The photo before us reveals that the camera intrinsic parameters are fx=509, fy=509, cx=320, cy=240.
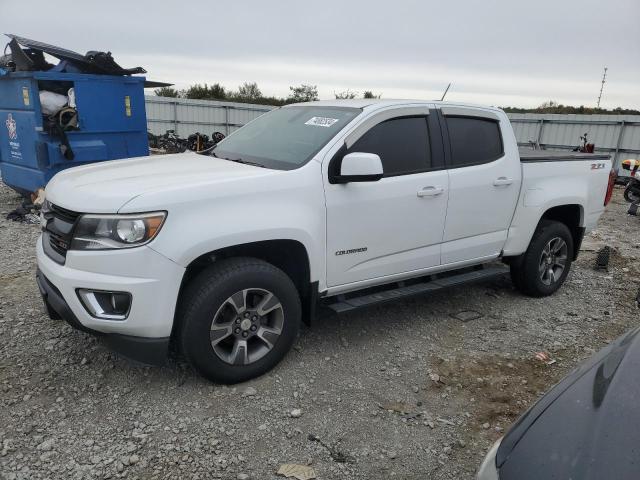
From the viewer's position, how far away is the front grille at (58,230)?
9.66ft

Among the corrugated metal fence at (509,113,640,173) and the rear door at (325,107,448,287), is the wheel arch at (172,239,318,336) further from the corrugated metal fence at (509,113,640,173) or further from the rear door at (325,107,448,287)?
the corrugated metal fence at (509,113,640,173)

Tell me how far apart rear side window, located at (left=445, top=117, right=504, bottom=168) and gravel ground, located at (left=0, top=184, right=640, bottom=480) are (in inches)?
56.1

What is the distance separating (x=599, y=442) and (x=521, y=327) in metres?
3.05

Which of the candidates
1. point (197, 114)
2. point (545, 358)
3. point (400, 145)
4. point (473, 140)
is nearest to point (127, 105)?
point (400, 145)

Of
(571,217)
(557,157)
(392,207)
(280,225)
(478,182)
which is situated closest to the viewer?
(280,225)

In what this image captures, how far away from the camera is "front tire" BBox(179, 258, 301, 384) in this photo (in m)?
3.00

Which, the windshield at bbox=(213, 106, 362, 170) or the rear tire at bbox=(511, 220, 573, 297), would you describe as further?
the rear tire at bbox=(511, 220, 573, 297)

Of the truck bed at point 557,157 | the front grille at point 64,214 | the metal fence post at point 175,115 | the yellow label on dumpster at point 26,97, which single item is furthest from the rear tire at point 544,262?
the metal fence post at point 175,115

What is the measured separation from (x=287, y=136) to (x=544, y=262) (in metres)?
2.95

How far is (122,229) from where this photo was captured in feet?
9.09

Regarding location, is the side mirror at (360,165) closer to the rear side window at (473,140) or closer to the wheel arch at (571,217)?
the rear side window at (473,140)

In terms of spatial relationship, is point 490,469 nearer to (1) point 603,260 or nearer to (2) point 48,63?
(1) point 603,260

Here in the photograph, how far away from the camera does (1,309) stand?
4.18 meters

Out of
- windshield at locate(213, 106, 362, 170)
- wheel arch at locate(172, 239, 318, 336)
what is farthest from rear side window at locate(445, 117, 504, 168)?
wheel arch at locate(172, 239, 318, 336)
